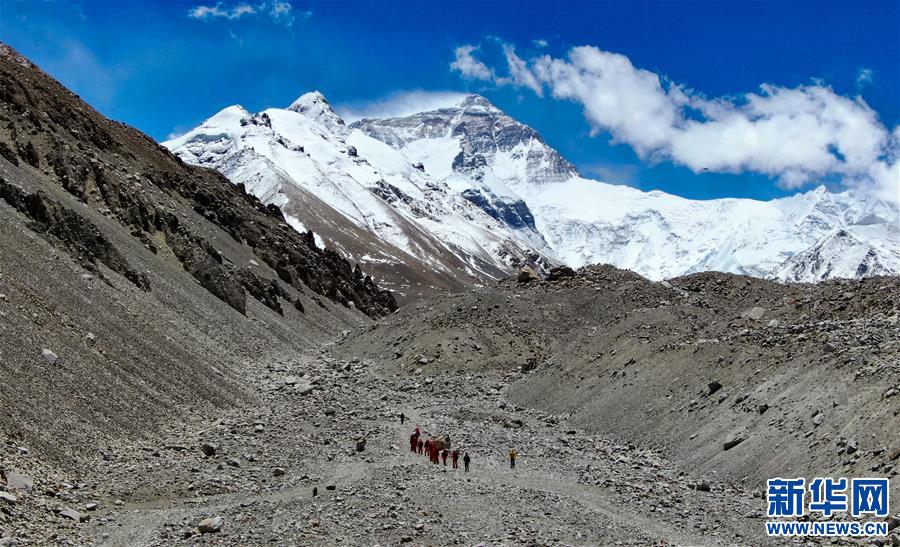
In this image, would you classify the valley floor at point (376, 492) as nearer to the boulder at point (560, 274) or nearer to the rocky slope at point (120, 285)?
the rocky slope at point (120, 285)

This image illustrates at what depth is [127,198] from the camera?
3273 inches

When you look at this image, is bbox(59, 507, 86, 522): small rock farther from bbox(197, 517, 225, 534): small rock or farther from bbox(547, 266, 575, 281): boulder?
bbox(547, 266, 575, 281): boulder

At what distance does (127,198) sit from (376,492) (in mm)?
62750

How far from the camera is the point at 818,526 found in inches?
994

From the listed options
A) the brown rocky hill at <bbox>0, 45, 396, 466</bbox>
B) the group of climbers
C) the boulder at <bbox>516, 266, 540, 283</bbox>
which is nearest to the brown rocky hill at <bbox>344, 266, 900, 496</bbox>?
the boulder at <bbox>516, 266, 540, 283</bbox>

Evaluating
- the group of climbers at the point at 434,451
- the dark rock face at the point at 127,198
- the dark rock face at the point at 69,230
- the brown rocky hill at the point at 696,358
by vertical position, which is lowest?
the group of climbers at the point at 434,451

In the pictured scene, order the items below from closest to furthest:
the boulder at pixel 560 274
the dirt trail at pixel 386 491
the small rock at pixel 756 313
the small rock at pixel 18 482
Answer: the small rock at pixel 18 482
the dirt trail at pixel 386 491
the small rock at pixel 756 313
the boulder at pixel 560 274

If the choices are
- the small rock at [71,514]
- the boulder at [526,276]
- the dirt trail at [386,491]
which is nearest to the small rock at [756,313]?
the dirt trail at [386,491]

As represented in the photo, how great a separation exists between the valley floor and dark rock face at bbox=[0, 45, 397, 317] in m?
25.9

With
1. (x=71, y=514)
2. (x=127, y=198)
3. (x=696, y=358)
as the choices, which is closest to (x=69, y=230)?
(x=127, y=198)

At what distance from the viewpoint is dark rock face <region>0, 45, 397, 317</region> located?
6103cm

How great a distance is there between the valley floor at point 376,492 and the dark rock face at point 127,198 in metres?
25.9

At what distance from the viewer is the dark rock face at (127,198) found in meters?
61.0

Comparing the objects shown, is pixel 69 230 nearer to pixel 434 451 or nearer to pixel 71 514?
pixel 434 451
